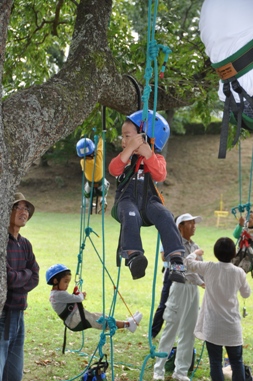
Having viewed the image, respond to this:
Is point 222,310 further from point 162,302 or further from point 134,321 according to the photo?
point 162,302

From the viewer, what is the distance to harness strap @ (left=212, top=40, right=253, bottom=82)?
305cm

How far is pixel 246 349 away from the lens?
761 centimetres

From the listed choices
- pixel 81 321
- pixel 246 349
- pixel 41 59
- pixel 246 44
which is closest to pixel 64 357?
pixel 81 321

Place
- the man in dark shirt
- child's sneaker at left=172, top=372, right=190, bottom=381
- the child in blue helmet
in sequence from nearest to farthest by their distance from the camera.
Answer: the child in blue helmet
the man in dark shirt
child's sneaker at left=172, top=372, right=190, bottom=381

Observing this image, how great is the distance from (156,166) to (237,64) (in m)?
0.75

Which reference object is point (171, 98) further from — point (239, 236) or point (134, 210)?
point (134, 210)

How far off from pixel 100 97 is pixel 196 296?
8.09 ft

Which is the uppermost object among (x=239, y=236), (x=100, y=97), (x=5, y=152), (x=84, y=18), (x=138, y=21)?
(x=138, y=21)

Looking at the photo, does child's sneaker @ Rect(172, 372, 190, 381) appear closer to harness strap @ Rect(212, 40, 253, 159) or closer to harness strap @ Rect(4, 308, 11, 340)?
harness strap @ Rect(4, 308, 11, 340)

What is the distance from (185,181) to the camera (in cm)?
2856

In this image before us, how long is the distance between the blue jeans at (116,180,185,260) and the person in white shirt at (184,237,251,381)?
5.25 ft

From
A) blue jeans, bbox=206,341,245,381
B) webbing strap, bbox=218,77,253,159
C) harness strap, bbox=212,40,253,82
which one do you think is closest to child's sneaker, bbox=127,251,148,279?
webbing strap, bbox=218,77,253,159

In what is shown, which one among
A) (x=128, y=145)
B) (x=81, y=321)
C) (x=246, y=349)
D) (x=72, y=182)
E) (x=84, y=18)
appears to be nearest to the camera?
(x=128, y=145)

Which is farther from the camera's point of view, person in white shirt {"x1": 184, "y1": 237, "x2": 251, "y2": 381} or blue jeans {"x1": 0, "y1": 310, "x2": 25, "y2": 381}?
person in white shirt {"x1": 184, "y1": 237, "x2": 251, "y2": 381}
